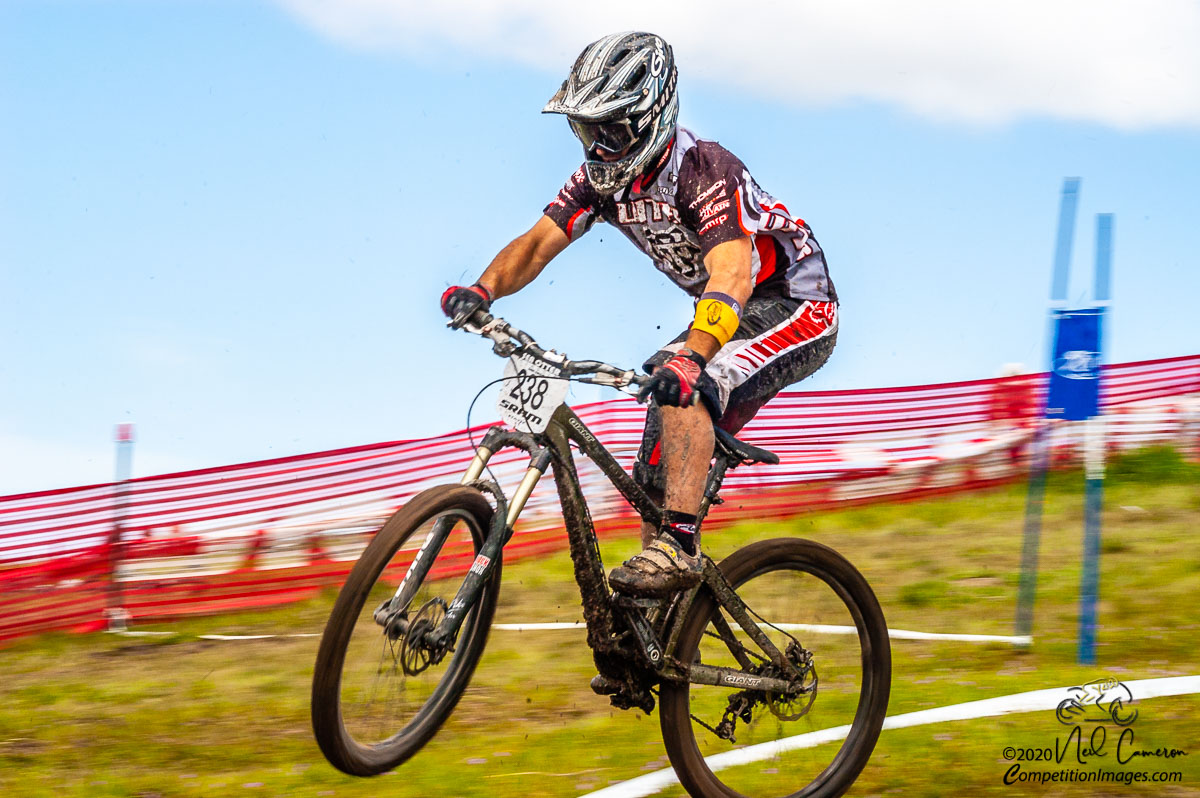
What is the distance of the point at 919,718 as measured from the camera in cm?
581

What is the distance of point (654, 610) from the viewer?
4.55 metres

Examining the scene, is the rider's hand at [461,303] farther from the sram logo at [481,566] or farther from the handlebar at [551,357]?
the sram logo at [481,566]

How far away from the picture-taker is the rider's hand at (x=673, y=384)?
13.0 ft

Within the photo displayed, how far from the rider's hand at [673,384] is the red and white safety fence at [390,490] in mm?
5705

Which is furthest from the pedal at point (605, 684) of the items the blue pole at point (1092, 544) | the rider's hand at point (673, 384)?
the blue pole at point (1092, 544)

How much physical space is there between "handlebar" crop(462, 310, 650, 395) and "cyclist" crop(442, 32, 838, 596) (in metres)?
0.08

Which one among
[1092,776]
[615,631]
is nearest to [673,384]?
[615,631]

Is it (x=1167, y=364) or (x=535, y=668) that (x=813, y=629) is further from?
(x=1167, y=364)

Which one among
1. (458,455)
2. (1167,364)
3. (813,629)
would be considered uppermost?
(1167,364)

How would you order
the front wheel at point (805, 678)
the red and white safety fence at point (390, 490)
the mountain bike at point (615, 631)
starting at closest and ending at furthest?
the mountain bike at point (615, 631) → the front wheel at point (805, 678) → the red and white safety fence at point (390, 490)

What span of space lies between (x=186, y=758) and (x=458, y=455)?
4657 millimetres

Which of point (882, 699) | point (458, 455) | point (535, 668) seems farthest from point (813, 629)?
point (458, 455)

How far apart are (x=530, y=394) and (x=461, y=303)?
0.49 m

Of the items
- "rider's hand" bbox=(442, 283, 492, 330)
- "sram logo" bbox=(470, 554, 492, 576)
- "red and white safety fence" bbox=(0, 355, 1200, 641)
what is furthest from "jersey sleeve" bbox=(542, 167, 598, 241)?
"red and white safety fence" bbox=(0, 355, 1200, 641)
